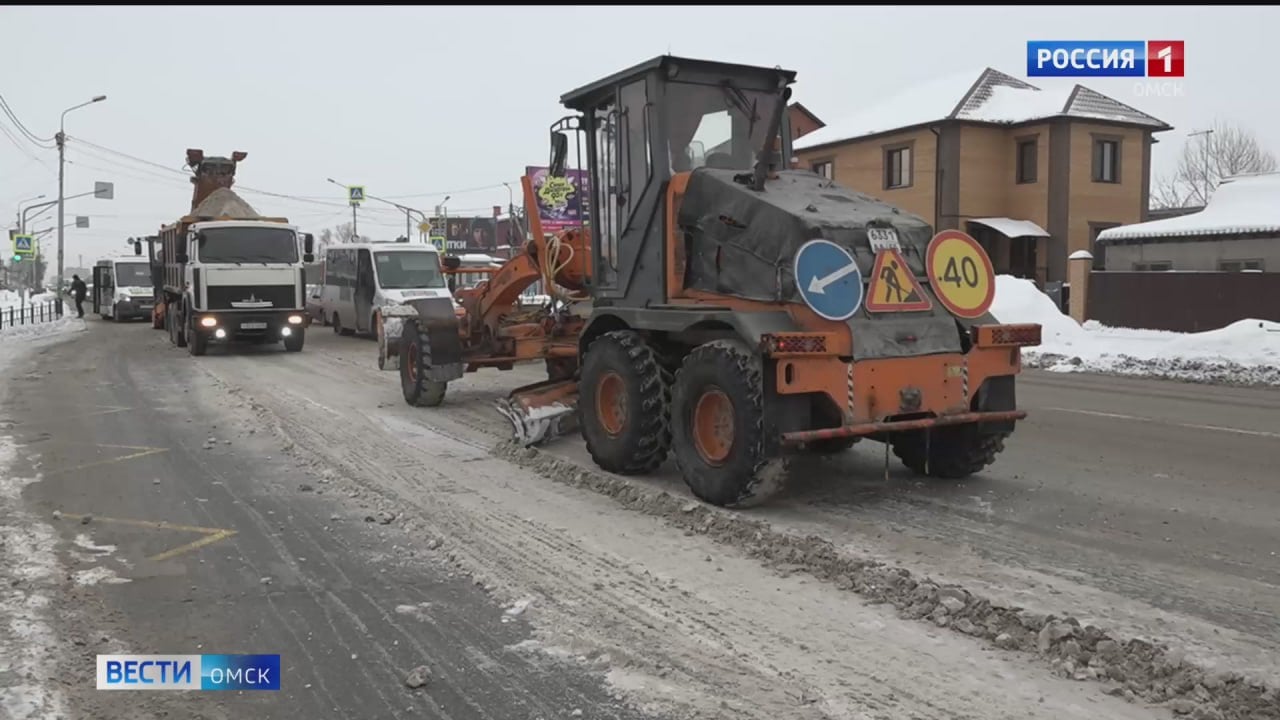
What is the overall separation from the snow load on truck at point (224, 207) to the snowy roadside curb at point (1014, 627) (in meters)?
18.9

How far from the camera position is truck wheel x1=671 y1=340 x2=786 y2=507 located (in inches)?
263

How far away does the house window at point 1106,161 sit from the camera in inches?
1378

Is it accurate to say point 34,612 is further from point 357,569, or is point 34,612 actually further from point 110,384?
point 110,384

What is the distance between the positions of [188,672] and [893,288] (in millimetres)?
4903

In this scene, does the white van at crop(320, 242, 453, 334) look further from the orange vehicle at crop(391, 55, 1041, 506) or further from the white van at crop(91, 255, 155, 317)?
the orange vehicle at crop(391, 55, 1041, 506)

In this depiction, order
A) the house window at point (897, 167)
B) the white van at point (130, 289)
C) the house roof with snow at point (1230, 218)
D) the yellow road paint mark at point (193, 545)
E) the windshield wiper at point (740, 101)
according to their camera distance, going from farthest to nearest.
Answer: the house window at point (897, 167) < the white van at point (130, 289) < the house roof with snow at point (1230, 218) < the windshield wiper at point (740, 101) < the yellow road paint mark at point (193, 545)

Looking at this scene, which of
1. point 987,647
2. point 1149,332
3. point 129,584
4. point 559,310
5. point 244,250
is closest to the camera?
point 987,647

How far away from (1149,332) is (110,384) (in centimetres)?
2118

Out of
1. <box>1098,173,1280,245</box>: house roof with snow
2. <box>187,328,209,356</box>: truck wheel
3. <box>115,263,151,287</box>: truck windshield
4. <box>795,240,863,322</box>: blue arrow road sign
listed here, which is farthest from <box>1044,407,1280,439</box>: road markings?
<box>115,263,151,287</box>: truck windshield

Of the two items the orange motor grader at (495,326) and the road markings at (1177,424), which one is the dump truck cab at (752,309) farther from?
the road markings at (1177,424)

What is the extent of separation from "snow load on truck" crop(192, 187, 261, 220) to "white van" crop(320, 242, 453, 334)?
252cm

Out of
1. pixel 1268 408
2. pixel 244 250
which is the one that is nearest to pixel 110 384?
pixel 244 250

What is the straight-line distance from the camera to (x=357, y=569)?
584cm

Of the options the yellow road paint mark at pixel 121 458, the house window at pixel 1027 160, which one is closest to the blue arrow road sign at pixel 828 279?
the yellow road paint mark at pixel 121 458
